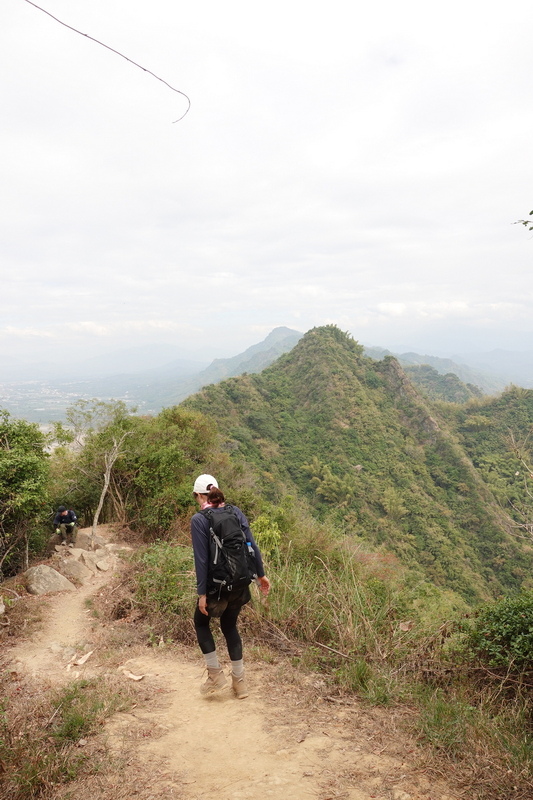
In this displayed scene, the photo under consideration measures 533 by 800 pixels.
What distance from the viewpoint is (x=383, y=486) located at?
40906 millimetres

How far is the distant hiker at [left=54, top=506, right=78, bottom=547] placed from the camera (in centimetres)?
918

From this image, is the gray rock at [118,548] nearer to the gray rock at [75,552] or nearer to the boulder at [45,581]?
the gray rock at [75,552]

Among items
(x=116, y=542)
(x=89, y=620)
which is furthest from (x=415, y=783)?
(x=116, y=542)

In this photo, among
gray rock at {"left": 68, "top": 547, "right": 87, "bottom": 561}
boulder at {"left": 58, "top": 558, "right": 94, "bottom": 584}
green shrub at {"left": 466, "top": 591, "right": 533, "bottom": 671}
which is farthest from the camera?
gray rock at {"left": 68, "top": 547, "right": 87, "bottom": 561}

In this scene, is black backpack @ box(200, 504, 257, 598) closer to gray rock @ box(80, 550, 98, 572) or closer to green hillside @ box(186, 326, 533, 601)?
gray rock @ box(80, 550, 98, 572)

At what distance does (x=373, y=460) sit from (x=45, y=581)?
134 ft

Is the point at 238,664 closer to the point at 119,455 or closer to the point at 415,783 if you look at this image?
the point at 415,783

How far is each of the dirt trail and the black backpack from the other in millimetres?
949

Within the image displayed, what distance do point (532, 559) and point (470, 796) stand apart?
4128 cm

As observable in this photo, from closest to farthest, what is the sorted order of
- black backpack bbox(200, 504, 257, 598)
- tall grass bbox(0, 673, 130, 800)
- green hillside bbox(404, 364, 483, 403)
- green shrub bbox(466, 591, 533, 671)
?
tall grass bbox(0, 673, 130, 800) < black backpack bbox(200, 504, 257, 598) < green shrub bbox(466, 591, 533, 671) < green hillside bbox(404, 364, 483, 403)

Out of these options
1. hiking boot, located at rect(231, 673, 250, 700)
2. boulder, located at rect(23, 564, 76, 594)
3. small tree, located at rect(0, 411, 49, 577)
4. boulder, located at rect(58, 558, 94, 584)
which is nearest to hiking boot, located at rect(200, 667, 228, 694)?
hiking boot, located at rect(231, 673, 250, 700)

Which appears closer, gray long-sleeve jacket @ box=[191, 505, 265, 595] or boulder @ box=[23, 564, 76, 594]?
gray long-sleeve jacket @ box=[191, 505, 265, 595]

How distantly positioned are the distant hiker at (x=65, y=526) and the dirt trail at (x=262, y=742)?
5706 mm

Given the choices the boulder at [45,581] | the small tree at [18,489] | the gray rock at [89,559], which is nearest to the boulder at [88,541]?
the gray rock at [89,559]
